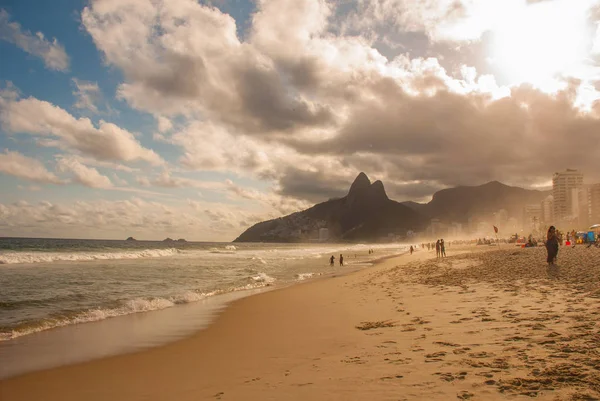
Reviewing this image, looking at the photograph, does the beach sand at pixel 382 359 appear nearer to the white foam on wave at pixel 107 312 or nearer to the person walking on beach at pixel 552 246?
the white foam on wave at pixel 107 312

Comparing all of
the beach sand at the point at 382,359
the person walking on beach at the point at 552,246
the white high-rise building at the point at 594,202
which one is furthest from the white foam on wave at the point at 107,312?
the white high-rise building at the point at 594,202

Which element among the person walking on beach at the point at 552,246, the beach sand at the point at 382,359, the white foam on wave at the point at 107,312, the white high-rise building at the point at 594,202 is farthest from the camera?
the white high-rise building at the point at 594,202

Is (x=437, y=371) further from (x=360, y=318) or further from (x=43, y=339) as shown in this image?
(x=43, y=339)

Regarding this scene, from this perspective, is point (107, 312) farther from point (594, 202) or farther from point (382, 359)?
point (594, 202)

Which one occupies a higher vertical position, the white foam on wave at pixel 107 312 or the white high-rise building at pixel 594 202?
the white high-rise building at pixel 594 202

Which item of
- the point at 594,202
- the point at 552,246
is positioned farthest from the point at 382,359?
the point at 594,202

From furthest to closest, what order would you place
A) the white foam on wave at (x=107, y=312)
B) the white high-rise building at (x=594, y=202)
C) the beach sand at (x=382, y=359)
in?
1. the white high-rise building at (x=594, y=202)
2. the white foam on wave at (x=107, y=312)
3. the beach sand at (x=382, y=359)

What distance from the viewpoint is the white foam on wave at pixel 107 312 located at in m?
11.7

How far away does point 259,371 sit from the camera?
701 cm

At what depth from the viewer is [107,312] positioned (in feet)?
48.3

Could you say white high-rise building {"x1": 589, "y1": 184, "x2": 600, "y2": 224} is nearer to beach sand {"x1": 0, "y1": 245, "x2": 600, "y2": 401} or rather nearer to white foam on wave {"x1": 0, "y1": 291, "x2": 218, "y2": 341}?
beach sand {"x1": 0, "y1": 245, "x2": 600, "y2": 401}

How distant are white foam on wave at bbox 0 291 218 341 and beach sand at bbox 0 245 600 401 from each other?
4596 millimetres

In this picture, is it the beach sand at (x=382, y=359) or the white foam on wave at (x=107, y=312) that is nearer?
the beach sand at (x=382, y=359)

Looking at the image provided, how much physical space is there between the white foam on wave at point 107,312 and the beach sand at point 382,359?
15.1ft
